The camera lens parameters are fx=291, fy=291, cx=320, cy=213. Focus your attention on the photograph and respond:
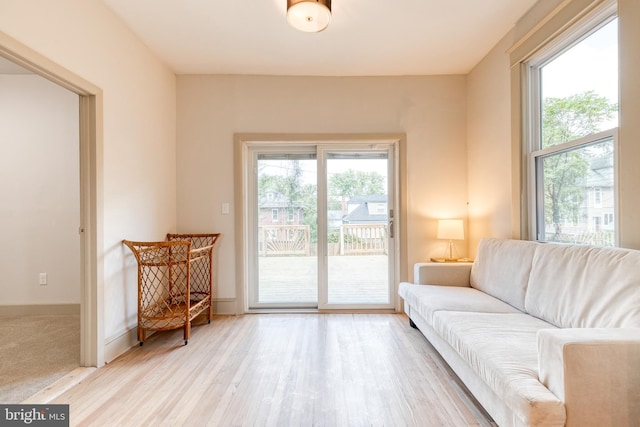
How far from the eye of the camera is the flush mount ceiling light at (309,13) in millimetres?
1830

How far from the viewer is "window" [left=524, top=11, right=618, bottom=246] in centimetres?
179

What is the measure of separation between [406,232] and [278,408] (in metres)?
2.24

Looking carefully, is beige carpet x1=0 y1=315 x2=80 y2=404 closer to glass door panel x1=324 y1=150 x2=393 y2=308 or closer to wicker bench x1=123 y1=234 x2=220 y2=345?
wicker bench x1=123 y1=234 x2=220 y2=345

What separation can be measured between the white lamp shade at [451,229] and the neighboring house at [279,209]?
1560 millimetres

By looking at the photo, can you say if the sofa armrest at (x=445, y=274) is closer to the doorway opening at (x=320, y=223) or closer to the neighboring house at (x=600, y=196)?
the doorway opening at (x=320, y=223)

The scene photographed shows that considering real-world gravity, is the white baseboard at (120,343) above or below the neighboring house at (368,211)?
below

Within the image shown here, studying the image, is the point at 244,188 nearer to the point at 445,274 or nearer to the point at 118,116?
the point at 118,116

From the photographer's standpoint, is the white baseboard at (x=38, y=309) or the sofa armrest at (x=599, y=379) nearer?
the sofa armrest at (x=599, y=379)

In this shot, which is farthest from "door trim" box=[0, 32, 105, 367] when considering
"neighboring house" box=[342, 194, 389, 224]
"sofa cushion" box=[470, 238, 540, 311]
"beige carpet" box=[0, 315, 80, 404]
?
"sofa cushion" box=[470, 238, 540, 311]

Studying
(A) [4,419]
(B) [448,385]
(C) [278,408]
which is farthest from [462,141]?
(A) [4,419]

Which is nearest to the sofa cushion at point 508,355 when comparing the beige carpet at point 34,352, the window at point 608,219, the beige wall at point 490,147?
the window at point 608,219

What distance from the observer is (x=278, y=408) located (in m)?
1.67

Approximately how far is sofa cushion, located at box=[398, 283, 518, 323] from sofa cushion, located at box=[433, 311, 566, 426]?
0.33 ft

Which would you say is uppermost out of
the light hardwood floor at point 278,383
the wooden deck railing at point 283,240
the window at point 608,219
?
the window at point 608,219
